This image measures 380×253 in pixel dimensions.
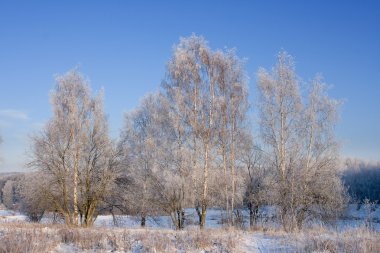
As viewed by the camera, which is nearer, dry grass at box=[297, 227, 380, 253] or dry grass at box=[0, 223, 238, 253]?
dry grass at box=[297, 227, 380, 253]

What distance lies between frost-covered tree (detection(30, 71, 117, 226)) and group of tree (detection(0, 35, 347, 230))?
6 cm

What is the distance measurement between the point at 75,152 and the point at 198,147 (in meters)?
7.59

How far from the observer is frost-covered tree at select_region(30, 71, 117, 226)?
2162 centimetres

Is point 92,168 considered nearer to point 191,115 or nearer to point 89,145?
point 89,145

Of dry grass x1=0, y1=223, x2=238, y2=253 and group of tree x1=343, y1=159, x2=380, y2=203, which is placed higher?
group of tree x1=343, y1=159, x2=380, y2=203

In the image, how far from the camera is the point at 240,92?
21016 millimetres

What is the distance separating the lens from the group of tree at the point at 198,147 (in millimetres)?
19938

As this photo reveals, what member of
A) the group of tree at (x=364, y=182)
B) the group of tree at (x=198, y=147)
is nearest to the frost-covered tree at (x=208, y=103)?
the group of tree at (x=198, y=147)

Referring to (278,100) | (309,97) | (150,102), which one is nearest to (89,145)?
(150,102)

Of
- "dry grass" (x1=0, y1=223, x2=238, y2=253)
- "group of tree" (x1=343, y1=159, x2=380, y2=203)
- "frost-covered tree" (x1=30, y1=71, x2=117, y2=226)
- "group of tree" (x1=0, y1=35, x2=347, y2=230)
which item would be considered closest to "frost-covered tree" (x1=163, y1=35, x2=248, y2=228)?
"group of tree" (x1=0, y1=35, x2=347, y2=230)

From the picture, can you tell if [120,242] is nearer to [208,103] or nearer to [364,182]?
[208,103]

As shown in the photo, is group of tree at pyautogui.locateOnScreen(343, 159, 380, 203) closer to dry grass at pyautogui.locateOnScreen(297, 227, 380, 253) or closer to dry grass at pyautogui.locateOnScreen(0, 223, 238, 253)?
dry grass at pyautogui.locateOnScreen(297, 227, 380, 253)

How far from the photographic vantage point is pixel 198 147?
20.0 meters

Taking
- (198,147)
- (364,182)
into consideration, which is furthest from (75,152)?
(364,182)
